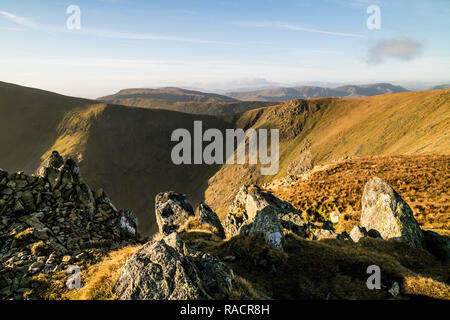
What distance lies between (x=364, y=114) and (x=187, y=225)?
13327 centimetres

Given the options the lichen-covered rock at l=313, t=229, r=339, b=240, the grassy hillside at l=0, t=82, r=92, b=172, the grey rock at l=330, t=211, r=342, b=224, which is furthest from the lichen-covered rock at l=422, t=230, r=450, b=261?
the grassy hillside at l=0, t=82, r=92, b=172

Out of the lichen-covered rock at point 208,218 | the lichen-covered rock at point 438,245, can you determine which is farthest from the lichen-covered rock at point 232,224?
the lichen-covered rock at point 438,245

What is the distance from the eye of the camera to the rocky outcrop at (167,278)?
8328 millimetres

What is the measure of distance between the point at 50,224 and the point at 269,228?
14.9 metres

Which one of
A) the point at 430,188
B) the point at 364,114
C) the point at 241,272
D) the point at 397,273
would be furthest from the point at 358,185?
the point at 364,114

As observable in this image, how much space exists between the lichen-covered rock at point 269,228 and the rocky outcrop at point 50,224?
31.4 ft

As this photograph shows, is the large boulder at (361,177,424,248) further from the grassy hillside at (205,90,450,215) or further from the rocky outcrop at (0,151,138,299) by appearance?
the grassy hillside at (205,90,450,215)

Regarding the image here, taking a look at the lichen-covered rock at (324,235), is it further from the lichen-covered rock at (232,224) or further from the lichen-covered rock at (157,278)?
the lichen-covered rock at (157,278)

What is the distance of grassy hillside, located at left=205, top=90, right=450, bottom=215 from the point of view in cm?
8156

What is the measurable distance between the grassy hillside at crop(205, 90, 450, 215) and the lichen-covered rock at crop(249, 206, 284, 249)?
2113 inches

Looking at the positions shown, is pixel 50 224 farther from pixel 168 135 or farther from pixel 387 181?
pixel 168 135

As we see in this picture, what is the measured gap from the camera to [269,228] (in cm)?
1627

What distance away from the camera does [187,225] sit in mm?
25297
